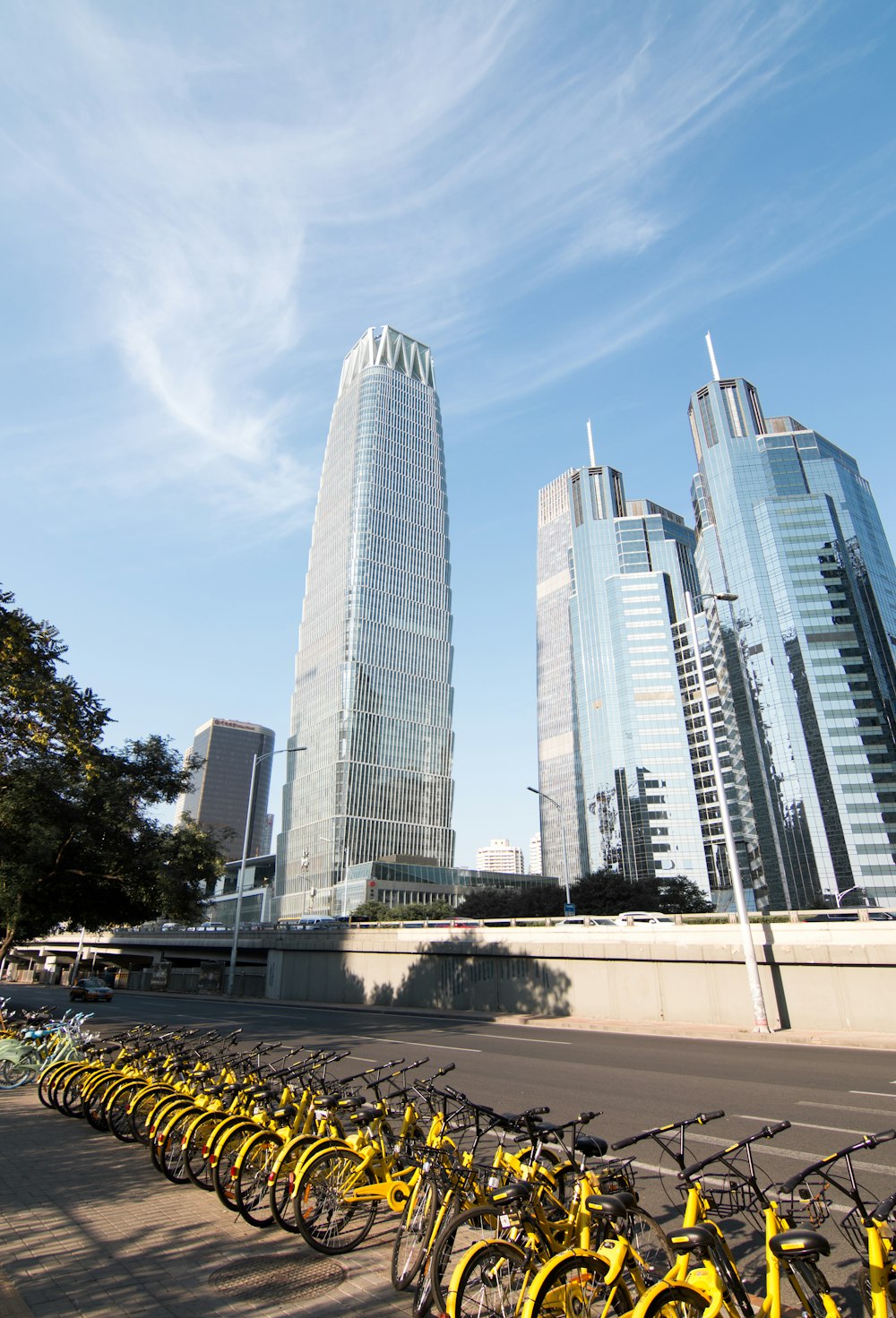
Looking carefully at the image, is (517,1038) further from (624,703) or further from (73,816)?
(624,703)

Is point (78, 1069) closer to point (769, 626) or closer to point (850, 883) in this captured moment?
point (850, 883)

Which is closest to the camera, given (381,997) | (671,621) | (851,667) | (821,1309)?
(821,1309)

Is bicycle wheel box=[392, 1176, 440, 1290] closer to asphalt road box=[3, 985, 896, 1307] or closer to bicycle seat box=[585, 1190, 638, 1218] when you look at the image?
bicycle seat box=[585, 1190, 638, 1218]

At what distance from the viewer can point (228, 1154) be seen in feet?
21.0

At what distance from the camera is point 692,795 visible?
444 ft

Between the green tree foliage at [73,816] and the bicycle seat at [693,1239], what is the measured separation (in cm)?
1514

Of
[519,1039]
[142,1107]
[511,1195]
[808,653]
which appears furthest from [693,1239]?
[808,653]

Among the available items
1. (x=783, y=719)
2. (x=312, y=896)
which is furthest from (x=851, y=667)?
(x=312, y=896)

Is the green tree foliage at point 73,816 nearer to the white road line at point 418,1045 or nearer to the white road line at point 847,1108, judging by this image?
the white road line at point 418,1045

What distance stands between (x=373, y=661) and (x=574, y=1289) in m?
133

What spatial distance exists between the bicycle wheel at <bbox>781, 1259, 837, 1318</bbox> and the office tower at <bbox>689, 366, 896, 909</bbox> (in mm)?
125071

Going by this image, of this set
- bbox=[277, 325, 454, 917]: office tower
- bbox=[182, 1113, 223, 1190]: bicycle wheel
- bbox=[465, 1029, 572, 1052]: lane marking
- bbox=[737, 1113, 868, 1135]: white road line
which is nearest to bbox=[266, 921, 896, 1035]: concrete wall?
bbox=[465, 1029, 572, 1052]: lane marking

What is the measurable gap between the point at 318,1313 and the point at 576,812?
16411 cm

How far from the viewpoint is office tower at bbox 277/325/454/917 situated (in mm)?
128000
